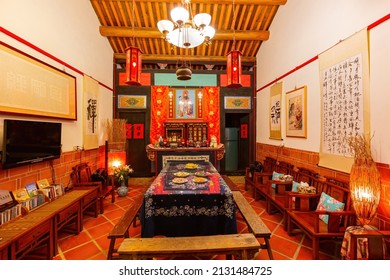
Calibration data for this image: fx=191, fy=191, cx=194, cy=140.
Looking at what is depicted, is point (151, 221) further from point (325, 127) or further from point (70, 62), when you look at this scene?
point (70, 62)

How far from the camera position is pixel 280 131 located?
513cm

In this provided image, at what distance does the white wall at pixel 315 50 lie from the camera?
2383 mm

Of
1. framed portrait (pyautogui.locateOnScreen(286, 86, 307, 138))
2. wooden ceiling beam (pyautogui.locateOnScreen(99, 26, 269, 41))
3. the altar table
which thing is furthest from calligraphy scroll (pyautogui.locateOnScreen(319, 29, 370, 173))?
wooden ceiling beam (pyautogui.locateOnScreen(99, 26, 269, 41))

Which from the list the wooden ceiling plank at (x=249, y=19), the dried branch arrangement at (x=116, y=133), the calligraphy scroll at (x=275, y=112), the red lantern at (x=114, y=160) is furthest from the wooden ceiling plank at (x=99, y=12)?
the calligraphy scroll at (x=275, y=112)

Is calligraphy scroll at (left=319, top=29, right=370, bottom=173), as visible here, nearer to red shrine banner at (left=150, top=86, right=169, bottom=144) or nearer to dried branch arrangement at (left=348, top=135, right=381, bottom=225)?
dried branch arrangement at (left=348, top=135, right=381, bottom=225)

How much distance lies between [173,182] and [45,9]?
12.1ft

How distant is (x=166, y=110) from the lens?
6891 mm

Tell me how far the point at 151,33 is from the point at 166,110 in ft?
8.00

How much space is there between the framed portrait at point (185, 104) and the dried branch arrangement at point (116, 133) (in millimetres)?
1776

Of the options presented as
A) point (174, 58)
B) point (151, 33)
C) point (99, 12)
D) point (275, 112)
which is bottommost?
point (275, 112)

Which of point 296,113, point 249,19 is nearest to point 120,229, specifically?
point 296,113

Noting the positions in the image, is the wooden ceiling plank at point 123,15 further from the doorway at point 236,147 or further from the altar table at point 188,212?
the altar table at point 188,212

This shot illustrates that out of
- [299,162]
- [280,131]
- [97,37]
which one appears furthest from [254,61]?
[97,37]

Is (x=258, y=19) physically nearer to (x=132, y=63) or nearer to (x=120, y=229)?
(x=132, y=63)
